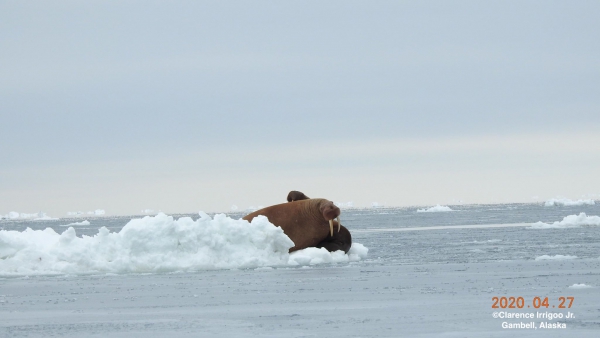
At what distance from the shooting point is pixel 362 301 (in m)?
11.6

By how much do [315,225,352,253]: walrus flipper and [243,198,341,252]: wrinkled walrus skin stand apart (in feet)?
0.15

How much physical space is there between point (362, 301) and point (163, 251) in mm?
6669

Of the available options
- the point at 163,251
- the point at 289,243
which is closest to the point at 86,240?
the point at 163,251

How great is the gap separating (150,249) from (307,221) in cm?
382

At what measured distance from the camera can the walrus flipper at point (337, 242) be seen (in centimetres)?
1911

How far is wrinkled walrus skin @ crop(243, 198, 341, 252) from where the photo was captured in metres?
19.1

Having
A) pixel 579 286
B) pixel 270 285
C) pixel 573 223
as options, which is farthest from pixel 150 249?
pixel 573 223

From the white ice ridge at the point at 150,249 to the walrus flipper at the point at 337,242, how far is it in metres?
1.40

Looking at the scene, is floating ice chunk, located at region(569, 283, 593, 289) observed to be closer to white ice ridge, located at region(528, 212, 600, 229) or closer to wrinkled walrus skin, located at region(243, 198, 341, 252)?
wrinkled walrus skin, located at region(243, 198, 341, 252)

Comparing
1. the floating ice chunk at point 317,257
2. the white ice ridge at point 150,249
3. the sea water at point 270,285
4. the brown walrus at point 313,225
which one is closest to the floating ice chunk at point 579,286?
the sea water at point 270,285

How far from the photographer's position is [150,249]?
17.2 metres

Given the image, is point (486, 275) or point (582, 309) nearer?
point (582, 309)

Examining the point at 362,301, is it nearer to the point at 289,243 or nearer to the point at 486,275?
the point at 486,275

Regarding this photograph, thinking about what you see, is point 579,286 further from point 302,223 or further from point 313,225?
point 302,223
